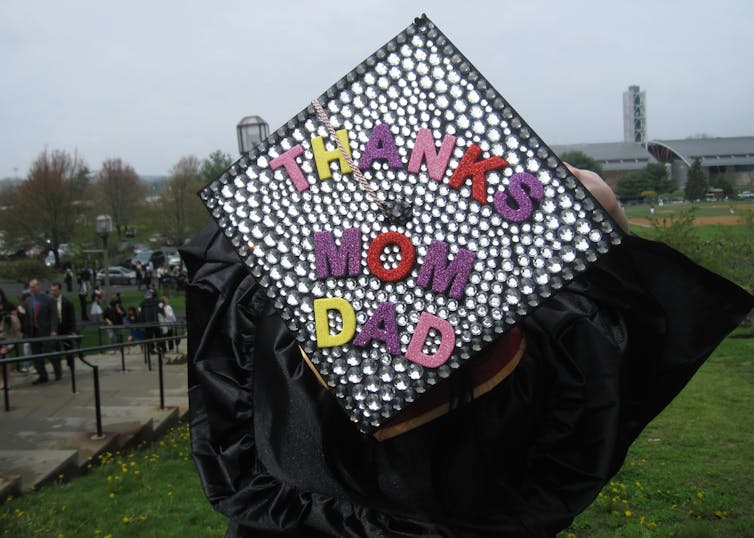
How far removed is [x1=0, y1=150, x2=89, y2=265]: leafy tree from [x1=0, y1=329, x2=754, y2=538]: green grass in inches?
1263

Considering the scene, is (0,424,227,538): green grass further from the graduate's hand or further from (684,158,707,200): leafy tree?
(684,158,707,200): leafy tree

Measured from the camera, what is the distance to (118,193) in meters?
49.6

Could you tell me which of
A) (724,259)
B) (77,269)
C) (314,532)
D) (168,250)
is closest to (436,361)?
(314,532)

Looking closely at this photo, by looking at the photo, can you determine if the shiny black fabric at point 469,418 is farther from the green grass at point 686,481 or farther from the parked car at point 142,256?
the parked car at point 142,256

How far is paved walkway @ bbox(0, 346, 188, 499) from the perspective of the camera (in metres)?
5.80

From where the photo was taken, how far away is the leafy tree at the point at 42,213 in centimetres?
3553

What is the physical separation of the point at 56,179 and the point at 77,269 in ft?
14.8

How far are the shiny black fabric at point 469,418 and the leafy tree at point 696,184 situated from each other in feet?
53.9

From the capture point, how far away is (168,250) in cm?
4806

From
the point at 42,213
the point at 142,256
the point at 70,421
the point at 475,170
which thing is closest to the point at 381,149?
the point at 475,170

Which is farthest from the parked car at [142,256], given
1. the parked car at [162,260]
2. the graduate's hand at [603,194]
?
the graduate's hand at [603,194]

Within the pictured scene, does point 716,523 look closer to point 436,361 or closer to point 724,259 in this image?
point 436,361

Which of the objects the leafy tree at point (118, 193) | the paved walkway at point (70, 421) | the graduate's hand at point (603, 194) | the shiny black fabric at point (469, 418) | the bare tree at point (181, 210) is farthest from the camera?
the leafy tree at point (118, 193)

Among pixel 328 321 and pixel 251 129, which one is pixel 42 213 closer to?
pixel 251 129
